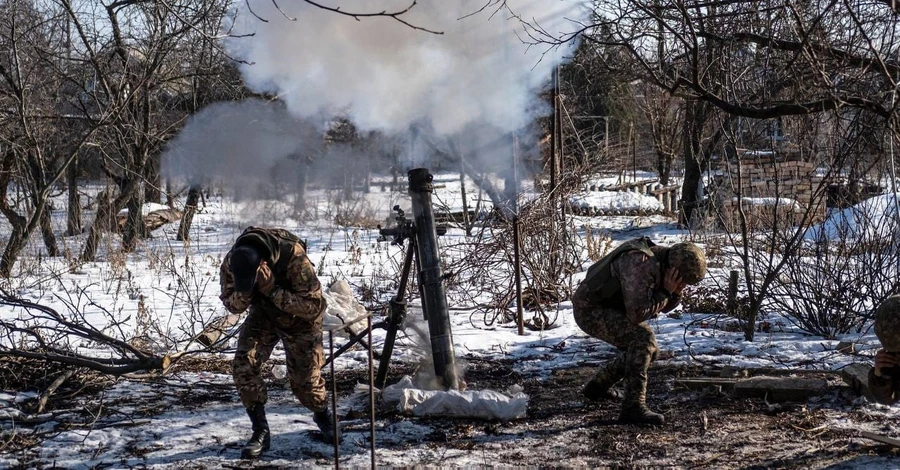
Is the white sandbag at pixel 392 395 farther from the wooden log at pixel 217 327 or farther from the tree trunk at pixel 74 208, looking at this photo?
the tree trunk at pixel 74 208

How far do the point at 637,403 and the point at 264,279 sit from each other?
2371 millimetres

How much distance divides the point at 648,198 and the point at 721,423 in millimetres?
19858

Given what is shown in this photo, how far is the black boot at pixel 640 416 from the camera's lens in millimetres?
5102

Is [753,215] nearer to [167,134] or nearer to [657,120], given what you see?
[167,134]

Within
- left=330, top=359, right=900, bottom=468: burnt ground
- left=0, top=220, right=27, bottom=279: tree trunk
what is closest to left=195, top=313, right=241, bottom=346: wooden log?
left=330, top=359, right=900, bottom=468: burnt ground

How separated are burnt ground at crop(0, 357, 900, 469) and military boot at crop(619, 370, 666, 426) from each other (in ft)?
0.22

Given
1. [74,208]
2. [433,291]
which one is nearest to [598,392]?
[433,291]

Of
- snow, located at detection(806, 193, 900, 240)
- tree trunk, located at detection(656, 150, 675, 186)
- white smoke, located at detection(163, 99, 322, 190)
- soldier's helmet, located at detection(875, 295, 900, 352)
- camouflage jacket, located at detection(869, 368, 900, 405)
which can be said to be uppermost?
tree trunk, located at detection(656, 150, 675, 186)

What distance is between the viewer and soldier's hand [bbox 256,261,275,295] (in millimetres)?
4609

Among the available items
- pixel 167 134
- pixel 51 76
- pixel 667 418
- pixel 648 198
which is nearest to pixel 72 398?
pixel 667 418

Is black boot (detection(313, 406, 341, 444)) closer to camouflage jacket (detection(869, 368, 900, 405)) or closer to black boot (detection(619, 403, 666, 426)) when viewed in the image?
black boot (detection(619, 403, 666, 426))

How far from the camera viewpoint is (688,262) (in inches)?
197

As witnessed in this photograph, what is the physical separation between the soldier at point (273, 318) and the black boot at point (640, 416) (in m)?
1.81

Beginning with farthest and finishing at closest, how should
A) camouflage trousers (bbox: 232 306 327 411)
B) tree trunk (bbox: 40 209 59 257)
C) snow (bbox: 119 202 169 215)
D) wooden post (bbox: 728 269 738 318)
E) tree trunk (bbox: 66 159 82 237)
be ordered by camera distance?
snow (bbox: 119 202 169 215) < tree trunk (bbox: 66 159 82 237) < tree trunk (bbox: 40 209 59 257) < wooden post (bbox: 728 269 738 318) < camouflage trousers (bbox: 232 306 327 411)
